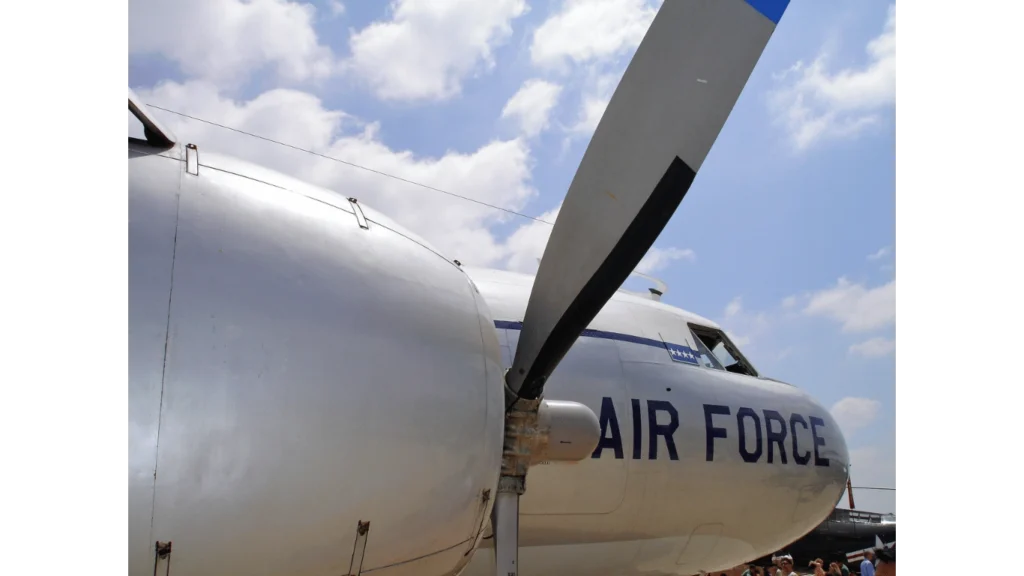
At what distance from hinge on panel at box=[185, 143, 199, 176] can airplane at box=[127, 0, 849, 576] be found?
0.01 meters

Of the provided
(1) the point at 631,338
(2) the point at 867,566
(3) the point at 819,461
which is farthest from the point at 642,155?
(2) the point at 867,566

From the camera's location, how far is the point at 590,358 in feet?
22.1

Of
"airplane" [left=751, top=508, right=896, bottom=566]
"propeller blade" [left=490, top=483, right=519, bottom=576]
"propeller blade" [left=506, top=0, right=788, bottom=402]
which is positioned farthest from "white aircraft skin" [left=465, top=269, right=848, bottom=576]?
"airplane" [left=751, top=508, right=896, bottom=566]

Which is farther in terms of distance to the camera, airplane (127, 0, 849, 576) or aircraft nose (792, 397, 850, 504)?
aircraft nose (792, 397, 850, 504)

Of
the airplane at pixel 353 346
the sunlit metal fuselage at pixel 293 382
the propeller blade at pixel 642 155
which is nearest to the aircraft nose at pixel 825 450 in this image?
the airplane at pixel 353 346

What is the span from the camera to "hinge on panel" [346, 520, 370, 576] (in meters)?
3.40

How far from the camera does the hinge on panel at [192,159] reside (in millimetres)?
3395

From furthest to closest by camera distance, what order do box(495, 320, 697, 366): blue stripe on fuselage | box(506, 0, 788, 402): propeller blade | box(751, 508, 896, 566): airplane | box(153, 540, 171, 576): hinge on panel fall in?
box(751, 508, 896, 566): airplane
box(495, 320, 697, 366): blue stripe on fuselage
box(506, 0, 788, 402): propeller blade
box(153, 540, 171, 576): hinge on panel

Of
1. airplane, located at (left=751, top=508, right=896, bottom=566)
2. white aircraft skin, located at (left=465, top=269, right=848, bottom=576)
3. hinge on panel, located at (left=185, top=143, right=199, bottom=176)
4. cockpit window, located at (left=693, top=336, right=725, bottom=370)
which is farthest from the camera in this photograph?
airplane, located at (left=751, top=508, right=896, bottom=566)

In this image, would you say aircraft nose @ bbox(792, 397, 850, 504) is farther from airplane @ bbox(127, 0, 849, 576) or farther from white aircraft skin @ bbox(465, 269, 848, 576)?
airplane @ bbox(127, 0, 849, 576)

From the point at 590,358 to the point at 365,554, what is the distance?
11.9 feet
